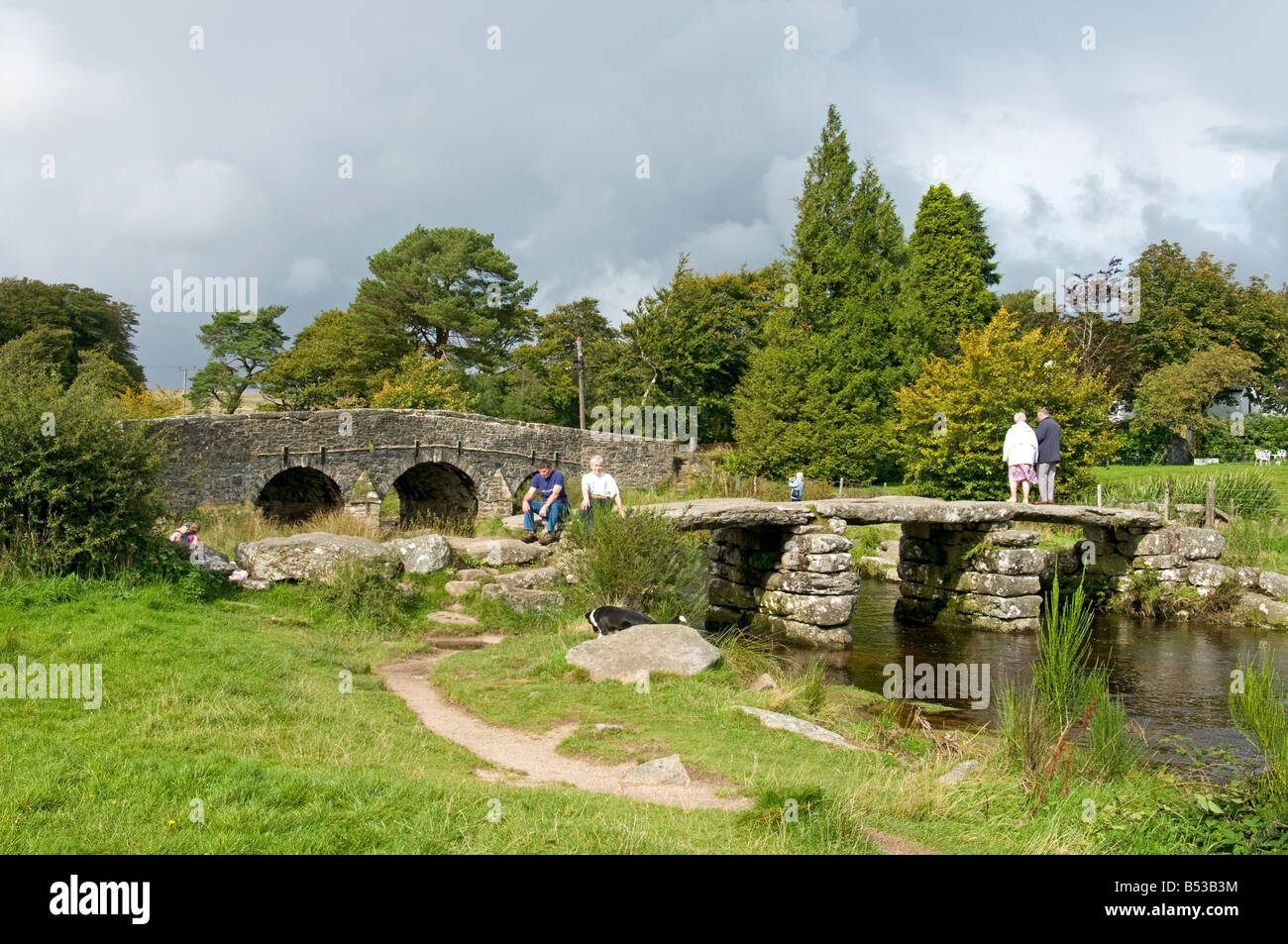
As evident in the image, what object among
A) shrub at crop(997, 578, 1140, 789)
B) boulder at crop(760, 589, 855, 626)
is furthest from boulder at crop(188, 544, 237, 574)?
shrub at crop(997, 578, 1140, 789)

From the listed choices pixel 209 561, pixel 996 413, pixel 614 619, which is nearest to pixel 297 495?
pixel 209 561

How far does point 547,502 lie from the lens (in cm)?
1498

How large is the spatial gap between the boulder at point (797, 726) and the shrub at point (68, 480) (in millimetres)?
7529

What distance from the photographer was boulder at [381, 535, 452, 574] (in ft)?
43.5

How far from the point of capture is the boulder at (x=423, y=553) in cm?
1327

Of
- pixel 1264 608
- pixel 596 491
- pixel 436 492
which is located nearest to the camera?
pixel 596 491

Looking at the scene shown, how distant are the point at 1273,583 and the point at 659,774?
51.3 feet

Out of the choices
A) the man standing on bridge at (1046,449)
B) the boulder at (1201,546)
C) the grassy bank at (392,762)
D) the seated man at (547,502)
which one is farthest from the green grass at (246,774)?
the boulder at (1201,546)

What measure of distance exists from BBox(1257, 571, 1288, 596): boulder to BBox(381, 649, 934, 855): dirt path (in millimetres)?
15170

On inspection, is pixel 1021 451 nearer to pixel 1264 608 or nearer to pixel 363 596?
pixel 1264 608

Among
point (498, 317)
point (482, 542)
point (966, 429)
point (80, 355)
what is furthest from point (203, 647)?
point (80, 355)
